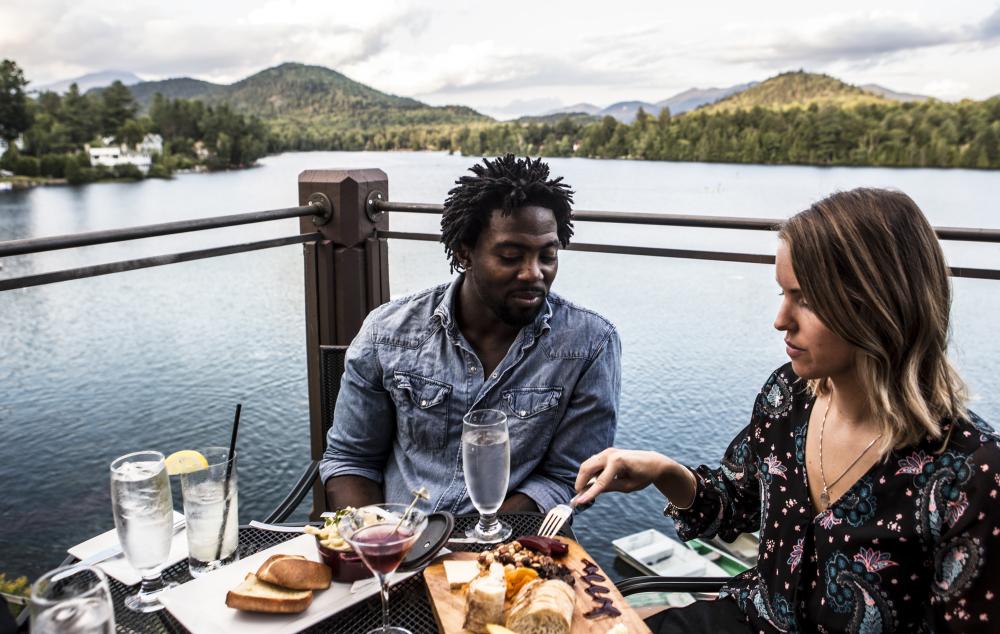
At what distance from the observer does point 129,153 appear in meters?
20.1

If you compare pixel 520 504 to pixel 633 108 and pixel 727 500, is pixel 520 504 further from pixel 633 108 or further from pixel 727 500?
pixel 633 108

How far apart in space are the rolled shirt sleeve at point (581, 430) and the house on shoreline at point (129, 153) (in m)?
19.5

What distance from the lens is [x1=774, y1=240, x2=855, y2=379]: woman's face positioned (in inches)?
55.4

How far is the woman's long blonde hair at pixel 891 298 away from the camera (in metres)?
1.34

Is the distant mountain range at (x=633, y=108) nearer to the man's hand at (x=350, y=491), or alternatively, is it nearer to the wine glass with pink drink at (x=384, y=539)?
the man's hand at (x=350, y=491)

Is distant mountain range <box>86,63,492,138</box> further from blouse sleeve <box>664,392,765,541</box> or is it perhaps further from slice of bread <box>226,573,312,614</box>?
slice of bread <box>226,573,312,614</box>

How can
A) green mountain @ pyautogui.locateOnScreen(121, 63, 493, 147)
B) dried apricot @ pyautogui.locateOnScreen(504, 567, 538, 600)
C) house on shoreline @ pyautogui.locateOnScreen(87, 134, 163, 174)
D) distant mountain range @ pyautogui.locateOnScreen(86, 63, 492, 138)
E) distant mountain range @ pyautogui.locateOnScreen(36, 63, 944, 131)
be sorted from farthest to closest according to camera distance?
house on shoreline @ pyautogui.locateOnScreen(87, 134, 163, 174) → distant mountain range @ pyautogui.locateOnScreen(86, 63, 492, 138) → green mountain @ pyautogui.locateOnScreen(121, 63, 493, 147) → distant mountain range @ pyautogui.locateOnScreen(36, 63, 944, 131) → dried apricot @ pyautogui.locateOnScreen(504, 567, 538, 600)

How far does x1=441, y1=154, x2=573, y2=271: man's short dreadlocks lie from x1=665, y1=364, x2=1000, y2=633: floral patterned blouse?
852mm

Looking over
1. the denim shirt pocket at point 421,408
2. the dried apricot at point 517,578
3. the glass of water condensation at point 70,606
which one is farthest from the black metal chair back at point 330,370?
the glass of water condensation at point 70,606

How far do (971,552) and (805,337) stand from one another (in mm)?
444

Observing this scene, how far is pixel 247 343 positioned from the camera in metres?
14.2

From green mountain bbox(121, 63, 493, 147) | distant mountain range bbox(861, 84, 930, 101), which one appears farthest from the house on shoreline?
distant mountain range bbox(861, 84, 930, 101)

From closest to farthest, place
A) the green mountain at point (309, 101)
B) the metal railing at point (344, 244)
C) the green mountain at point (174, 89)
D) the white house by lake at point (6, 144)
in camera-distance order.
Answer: the metal railing at point (344, 244)
the green mountain at point (309, 101)
the white house by lake at point (6, 144)
the green mountain at point (174, 89)

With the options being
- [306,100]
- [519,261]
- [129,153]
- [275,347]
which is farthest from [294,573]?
[306,100]
